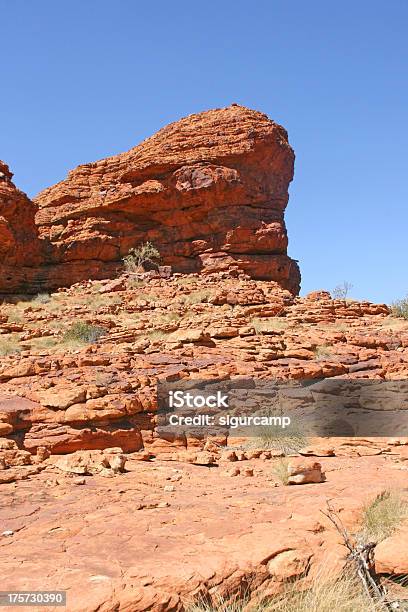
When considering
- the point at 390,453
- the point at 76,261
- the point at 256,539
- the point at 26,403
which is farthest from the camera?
the point at 76,261

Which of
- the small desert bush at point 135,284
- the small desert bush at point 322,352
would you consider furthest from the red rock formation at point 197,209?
the small desert bush at point 322,352

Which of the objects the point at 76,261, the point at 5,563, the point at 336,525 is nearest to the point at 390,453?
the point at 336,525

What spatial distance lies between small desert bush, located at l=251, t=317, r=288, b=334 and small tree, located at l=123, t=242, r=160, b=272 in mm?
13168

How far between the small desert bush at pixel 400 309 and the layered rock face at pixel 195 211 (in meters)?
9.92

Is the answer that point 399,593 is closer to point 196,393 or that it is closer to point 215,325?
point 196,393

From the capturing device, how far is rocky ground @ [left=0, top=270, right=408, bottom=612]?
363cm

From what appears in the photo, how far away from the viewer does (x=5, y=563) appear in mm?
3680

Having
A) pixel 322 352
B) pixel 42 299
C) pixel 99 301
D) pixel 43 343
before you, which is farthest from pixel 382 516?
pixel 42 299

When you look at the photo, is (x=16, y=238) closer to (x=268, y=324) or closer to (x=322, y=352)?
(x=268, y=324)

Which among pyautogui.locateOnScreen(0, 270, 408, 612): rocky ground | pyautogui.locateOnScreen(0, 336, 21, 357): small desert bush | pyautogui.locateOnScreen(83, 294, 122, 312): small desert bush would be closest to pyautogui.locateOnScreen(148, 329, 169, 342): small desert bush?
pyautogui.locateOnScreen(0, 270, 408, 612): rocky ground

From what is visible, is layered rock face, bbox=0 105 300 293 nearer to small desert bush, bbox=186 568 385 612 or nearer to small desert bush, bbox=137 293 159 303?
small desert bush, bbox=137 293 159 303

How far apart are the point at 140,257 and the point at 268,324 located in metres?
14.8

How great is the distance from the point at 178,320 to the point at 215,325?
100 inches

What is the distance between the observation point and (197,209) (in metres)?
29.7
